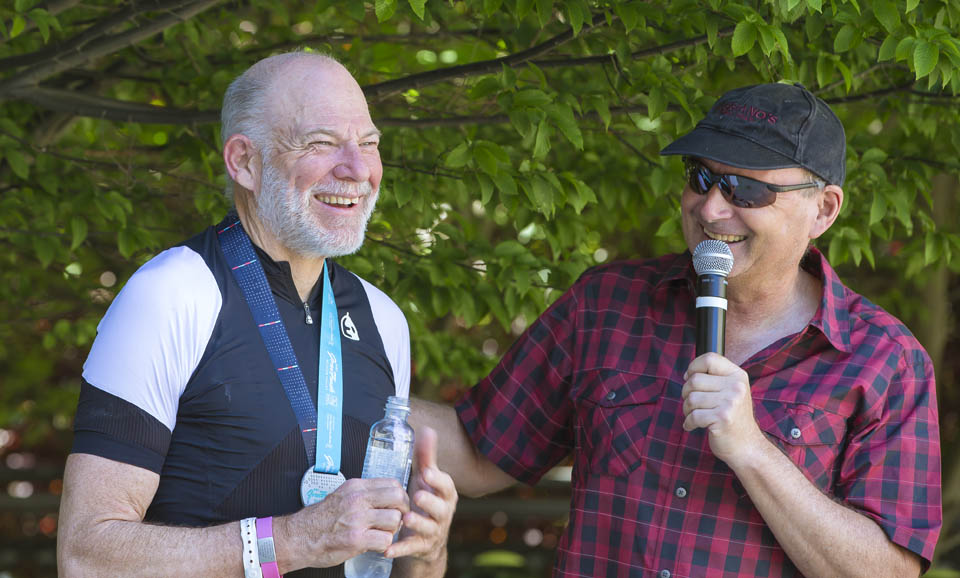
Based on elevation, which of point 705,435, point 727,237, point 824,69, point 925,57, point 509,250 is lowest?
point 705,435

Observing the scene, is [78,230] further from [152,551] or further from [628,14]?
[628,14]

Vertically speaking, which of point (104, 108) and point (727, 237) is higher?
point (104, 108)

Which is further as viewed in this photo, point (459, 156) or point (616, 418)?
point (459, 156)

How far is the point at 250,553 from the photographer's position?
2.29 m

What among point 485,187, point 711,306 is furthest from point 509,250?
point 711,306

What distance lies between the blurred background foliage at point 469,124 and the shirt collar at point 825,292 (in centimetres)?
51

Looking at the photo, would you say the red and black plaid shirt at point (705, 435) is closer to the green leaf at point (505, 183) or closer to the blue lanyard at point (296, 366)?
the green leaf at point (505, 183)

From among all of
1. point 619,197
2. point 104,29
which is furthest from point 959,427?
point 104,29

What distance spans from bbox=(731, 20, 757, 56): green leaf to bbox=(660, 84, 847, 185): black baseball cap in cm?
12

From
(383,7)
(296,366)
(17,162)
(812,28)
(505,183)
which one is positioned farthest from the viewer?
(17,162)

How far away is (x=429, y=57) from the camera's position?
5512 mm

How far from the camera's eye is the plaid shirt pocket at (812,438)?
9.12ft

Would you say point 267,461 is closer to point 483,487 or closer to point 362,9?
point 483,487

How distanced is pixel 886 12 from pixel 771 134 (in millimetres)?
511
